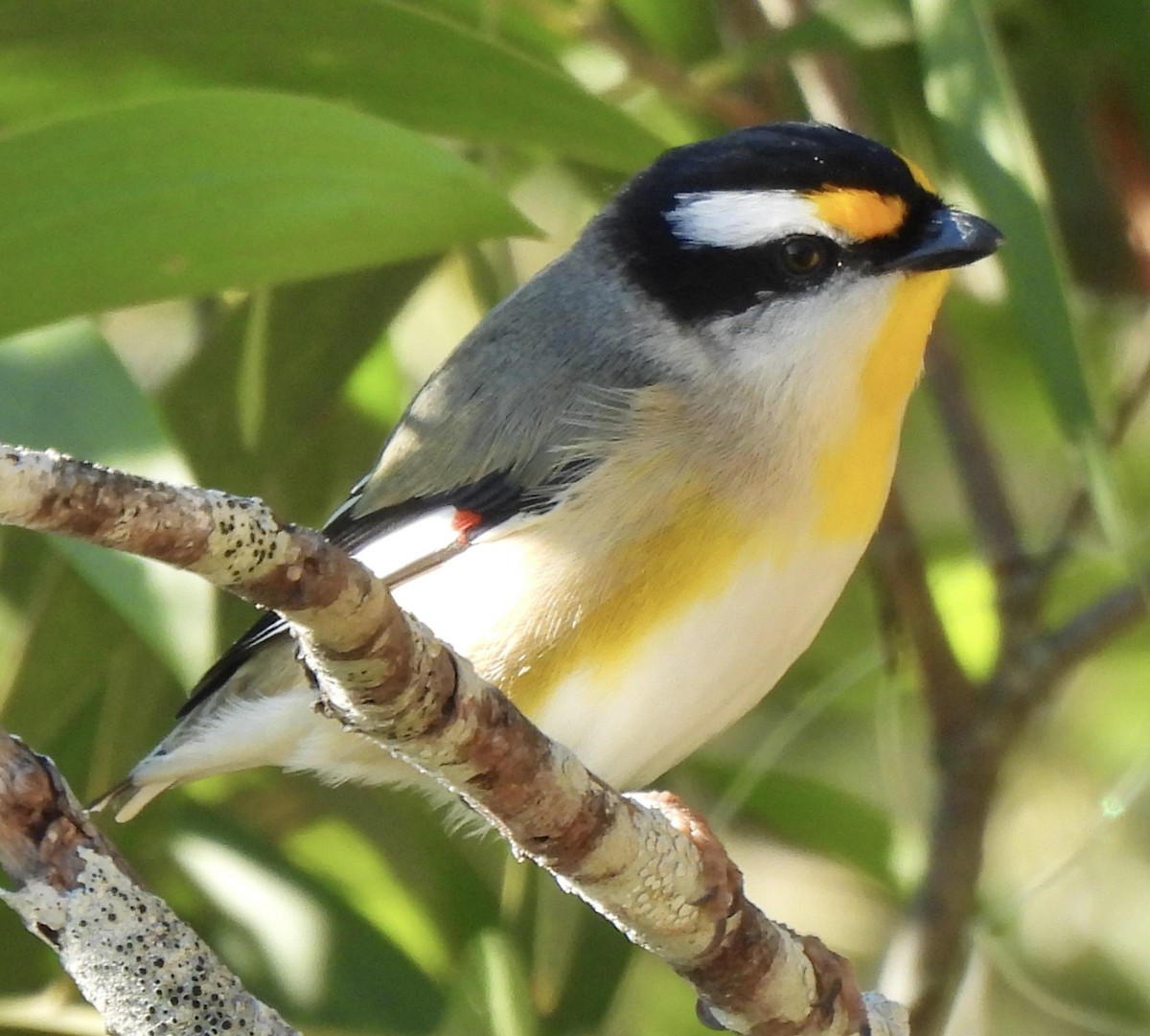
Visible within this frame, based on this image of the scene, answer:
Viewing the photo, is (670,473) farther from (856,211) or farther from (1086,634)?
(1086,634)

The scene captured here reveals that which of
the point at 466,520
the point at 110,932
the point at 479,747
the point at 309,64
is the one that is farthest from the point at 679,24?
the point at 110,932

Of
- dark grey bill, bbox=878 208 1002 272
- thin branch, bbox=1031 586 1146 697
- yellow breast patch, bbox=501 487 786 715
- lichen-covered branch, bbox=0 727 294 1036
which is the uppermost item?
dark grey bill, bbox=878 208 1002 272

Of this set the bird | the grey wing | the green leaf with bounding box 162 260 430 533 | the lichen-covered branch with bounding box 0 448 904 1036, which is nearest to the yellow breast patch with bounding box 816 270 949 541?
the bird

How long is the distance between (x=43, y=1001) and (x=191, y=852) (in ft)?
1.07

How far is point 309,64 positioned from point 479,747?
2.89 ft

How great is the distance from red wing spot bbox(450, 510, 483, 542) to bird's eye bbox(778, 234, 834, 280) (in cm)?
37

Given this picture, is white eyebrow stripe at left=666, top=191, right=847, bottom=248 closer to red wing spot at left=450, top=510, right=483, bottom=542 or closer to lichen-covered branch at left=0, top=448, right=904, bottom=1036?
red wing spot at left=450, top=510, right=483, bottom=542

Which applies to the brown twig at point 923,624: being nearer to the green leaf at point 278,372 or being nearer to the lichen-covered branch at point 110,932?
the green leaf at point 278,372

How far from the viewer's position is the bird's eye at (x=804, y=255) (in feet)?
5.54

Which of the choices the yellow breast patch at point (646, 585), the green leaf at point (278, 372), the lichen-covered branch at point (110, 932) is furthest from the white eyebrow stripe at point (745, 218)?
the lichen-covered branch at point (110, 932)

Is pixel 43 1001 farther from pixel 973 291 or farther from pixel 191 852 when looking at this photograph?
pixel 973 291

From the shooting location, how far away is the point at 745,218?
5.59 feet

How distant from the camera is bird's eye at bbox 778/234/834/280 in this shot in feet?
5.54

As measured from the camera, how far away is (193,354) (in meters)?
2.08
